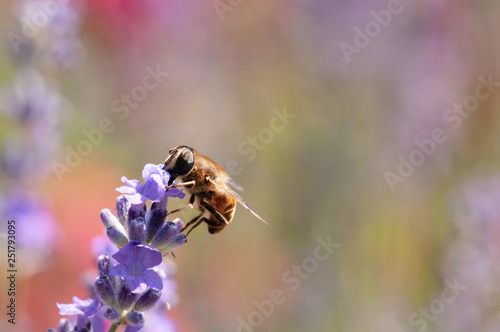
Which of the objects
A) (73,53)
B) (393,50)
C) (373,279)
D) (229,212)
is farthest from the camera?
(393,50)

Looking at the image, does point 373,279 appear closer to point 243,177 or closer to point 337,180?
point 337,180

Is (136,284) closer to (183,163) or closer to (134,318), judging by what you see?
(134,318)

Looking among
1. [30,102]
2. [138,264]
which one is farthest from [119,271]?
[30,102]

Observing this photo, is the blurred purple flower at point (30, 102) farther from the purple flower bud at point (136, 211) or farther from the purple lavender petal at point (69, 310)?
the purple lavender petal at point (69, 310)

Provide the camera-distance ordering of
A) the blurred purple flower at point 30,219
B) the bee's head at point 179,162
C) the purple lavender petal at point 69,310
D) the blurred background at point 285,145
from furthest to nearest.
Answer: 1. the blurred background at point 285,145
2. the blurred purple flower at point 30,219
3. the bee's head at point 179,162
4. the purple lavender petal at point 69,310

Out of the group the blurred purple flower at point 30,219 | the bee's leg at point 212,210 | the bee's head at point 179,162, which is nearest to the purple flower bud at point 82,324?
the bee's head at point 179,162

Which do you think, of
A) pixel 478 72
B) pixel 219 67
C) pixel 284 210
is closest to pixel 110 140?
pixel 219 67

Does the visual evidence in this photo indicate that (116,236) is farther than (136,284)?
Yes
